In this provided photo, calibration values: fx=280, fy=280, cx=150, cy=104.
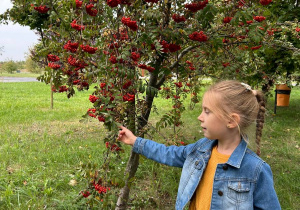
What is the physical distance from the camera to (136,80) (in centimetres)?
179

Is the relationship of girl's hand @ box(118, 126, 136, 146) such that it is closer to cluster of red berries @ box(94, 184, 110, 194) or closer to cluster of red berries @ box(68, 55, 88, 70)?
cluster of red berries @ box(94, 184, 110, 194)

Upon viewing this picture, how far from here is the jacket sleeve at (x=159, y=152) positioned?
1.48 m

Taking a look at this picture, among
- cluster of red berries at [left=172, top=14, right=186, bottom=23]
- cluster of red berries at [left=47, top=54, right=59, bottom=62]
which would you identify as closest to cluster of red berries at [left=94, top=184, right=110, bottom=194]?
cluster of red berries at [left=47, top=54, right=59, bottom=62]

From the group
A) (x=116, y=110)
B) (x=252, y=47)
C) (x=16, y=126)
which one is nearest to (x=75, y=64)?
(x=116, y=110)

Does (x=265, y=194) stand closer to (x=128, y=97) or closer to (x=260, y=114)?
(x=260, y=114)

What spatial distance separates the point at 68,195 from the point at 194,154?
1.72 m

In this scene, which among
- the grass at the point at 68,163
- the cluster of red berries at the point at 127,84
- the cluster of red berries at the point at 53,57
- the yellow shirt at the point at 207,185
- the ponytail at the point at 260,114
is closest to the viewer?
the yellow shirt at the point at 207,185

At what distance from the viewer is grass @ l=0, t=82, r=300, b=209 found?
2678mm

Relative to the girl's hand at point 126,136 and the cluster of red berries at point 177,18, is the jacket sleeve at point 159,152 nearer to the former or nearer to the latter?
the girl's hand at point 126,136

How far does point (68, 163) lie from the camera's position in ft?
11.3

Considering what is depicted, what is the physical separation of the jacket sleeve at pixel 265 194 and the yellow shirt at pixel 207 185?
0.17 metres

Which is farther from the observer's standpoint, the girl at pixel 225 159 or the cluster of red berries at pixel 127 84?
the cluster of red berries at pixel 127 84

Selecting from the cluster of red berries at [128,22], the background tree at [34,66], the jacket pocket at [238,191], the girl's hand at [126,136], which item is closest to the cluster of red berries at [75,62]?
the cluster of red berries at [128,22]

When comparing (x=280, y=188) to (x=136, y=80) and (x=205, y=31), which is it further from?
(x=136, y=80)
